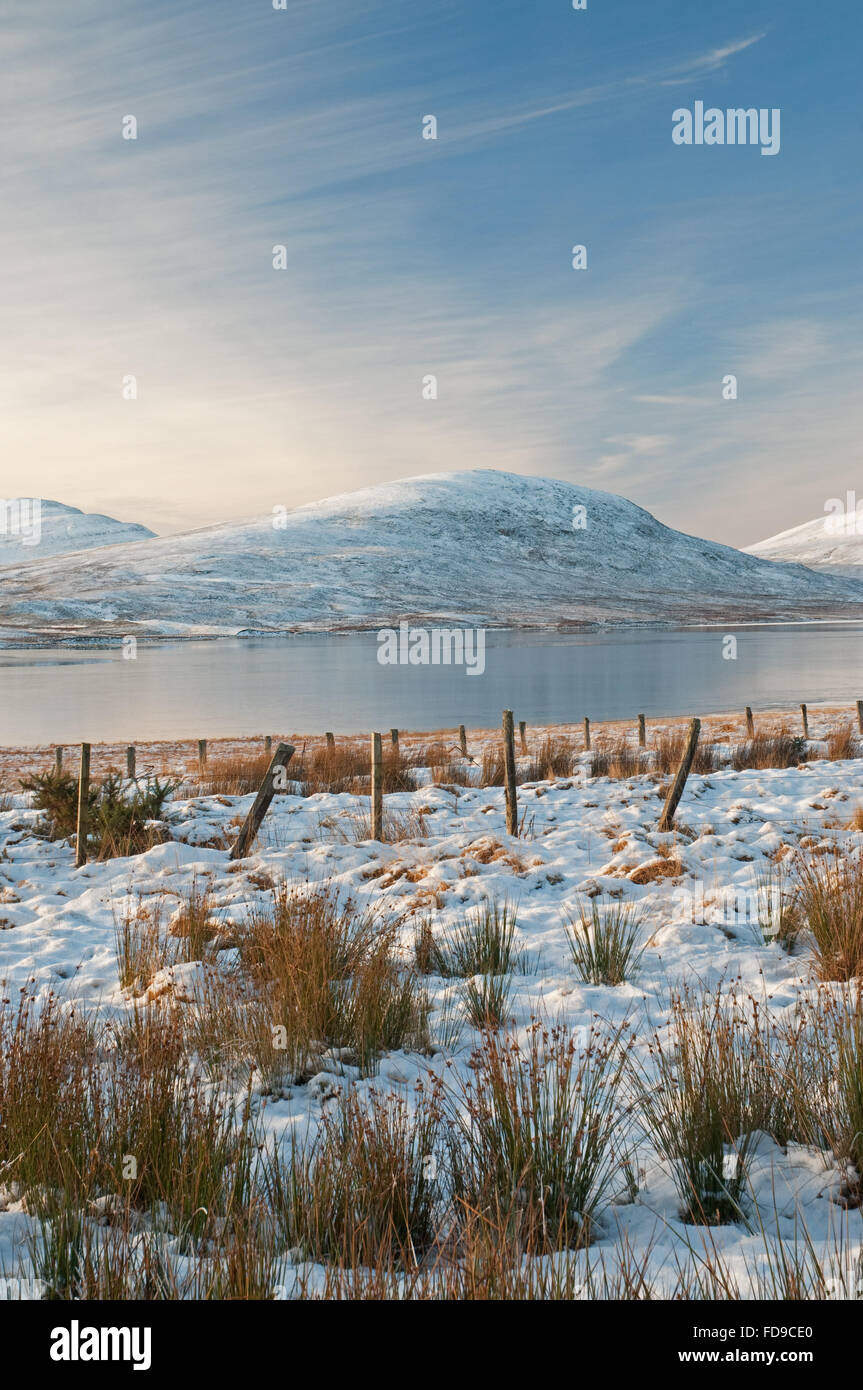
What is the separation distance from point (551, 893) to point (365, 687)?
130 ft

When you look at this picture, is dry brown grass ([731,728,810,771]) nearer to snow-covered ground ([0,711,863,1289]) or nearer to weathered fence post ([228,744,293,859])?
snow-covered ground ([0,711,863,1289])

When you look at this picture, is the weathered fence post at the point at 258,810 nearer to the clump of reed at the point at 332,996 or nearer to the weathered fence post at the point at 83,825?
the weathered fence post at the point at 83,825

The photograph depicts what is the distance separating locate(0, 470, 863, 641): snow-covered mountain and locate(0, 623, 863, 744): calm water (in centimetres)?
3537

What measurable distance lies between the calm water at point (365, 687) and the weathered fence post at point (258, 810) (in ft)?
68.5

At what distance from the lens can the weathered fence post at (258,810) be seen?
360 inches

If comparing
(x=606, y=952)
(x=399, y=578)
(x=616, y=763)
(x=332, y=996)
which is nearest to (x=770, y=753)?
(x=616, y=763)

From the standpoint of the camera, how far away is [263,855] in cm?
899

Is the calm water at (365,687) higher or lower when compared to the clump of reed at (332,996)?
higher

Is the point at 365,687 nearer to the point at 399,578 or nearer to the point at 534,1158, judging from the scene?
the point at 534,1158

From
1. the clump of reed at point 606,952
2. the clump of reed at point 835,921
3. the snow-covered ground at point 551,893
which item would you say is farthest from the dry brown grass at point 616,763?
the clump of reed at point 606,952

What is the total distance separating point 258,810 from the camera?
9453 millimetres

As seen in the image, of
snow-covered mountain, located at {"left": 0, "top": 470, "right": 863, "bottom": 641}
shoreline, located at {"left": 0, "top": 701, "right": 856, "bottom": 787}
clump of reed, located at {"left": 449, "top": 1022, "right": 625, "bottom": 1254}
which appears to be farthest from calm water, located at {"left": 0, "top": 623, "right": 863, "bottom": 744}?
snow-covered mountain, located at {"left": 0, "top": 470, "right": 863, "bottom": 641}
